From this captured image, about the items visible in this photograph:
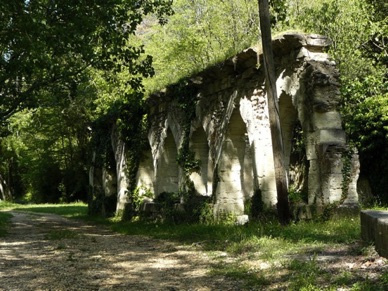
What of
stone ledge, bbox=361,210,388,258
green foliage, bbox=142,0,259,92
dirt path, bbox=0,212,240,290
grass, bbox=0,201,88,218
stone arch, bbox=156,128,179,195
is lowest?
dirt path, bbox=0,212,240,290

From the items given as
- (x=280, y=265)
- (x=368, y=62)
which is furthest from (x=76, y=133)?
(x=280, y=265)

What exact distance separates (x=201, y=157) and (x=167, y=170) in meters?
2.25

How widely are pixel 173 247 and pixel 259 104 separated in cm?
400

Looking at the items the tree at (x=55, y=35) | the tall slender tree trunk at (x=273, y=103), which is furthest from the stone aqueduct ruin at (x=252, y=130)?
the tree at (x=55, y=35)

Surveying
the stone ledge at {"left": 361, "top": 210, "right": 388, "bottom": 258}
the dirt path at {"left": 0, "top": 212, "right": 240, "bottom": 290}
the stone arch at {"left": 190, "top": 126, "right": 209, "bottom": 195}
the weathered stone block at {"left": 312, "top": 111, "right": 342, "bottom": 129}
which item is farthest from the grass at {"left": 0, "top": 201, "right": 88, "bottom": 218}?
the stone ledge at {"left": 361, "top": 210, "right": 388, "bottom": 258}

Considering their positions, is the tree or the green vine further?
the tree

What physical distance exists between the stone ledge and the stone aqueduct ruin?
3226 millimetres

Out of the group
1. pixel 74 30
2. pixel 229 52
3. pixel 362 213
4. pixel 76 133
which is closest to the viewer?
pixel 362 213

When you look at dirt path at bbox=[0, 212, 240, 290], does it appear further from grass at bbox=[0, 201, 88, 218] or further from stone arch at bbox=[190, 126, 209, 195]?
grass at bbox=[0, 201, 88, 218]

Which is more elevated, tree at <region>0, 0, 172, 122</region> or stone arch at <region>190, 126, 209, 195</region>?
tree at <region>0, 0, 172, 122</region>

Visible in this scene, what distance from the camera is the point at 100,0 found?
437 inches

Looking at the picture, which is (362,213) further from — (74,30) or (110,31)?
(110,31)

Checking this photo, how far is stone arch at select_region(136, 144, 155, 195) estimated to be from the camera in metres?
17.0

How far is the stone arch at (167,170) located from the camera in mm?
15742
